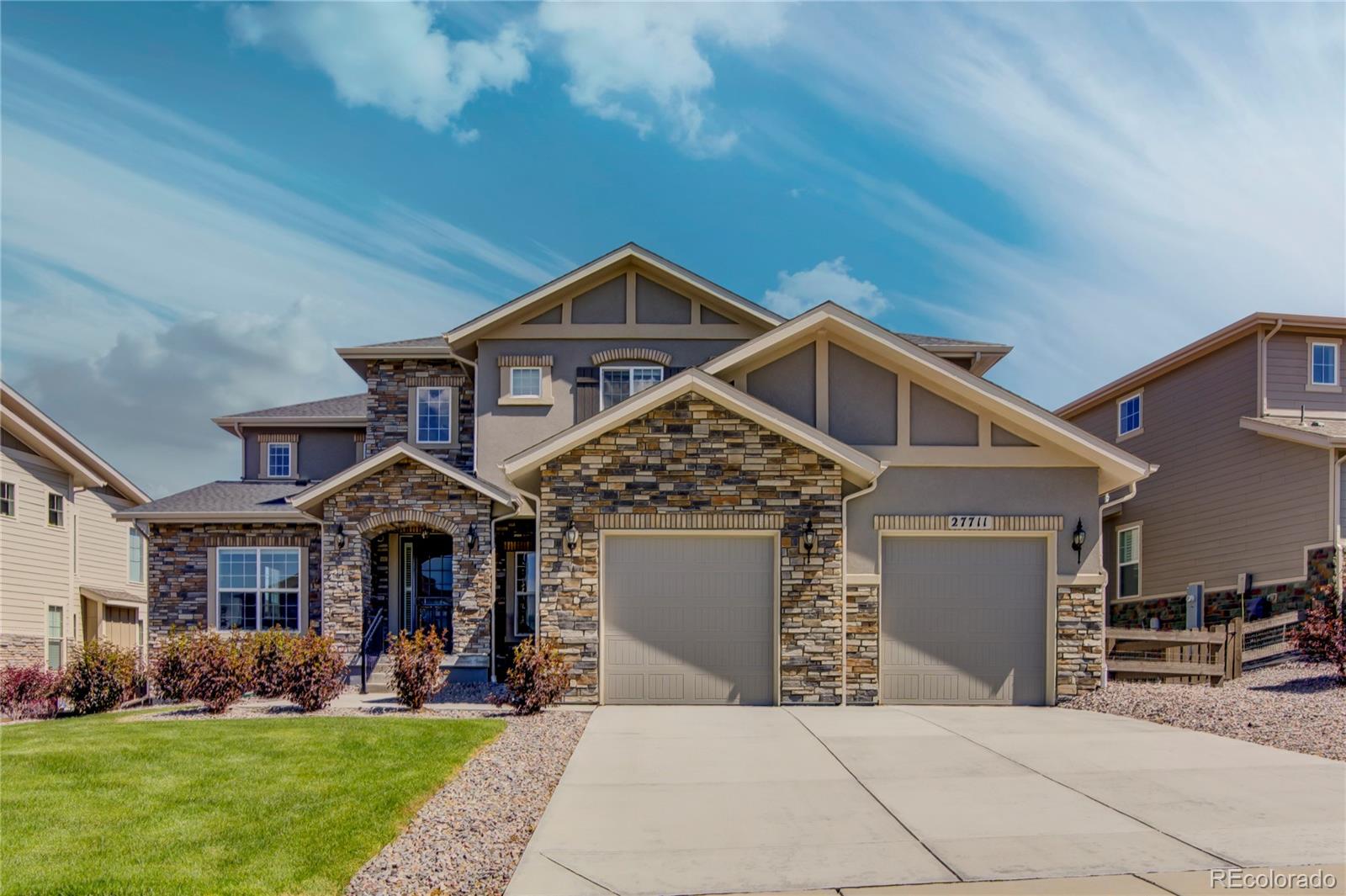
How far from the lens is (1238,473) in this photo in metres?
20.9

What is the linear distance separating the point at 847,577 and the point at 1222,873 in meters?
7.67

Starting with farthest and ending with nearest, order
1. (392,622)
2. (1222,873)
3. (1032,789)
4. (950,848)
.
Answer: (392,622), (1032,789), (950,848), (1222,873)

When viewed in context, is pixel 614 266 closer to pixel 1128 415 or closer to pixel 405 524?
pixel 405 524

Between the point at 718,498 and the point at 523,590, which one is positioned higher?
the point at 718,498

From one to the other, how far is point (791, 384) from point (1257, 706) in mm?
7233

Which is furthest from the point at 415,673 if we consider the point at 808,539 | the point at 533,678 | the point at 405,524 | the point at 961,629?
the point at 961,629

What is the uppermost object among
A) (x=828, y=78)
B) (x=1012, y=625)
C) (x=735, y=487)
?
(x=828, y=78)

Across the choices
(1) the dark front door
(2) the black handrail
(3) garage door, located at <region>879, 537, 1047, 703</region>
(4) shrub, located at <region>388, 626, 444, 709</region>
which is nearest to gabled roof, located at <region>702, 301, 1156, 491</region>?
(3) garage door, located at <region>879, 537, 1047, 703</region>

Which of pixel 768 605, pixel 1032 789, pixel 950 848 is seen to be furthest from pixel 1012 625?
pixel 950 848

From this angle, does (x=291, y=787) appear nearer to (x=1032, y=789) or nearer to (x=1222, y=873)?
(x=1032, y=789)

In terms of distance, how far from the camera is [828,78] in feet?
48.3

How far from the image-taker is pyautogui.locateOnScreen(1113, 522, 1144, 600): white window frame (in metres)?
24.7

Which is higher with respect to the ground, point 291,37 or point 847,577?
point 291,37

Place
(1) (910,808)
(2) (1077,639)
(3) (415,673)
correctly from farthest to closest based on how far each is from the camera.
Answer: (2) (1077,639) < (3) (415,673) < (1) (910,808)
